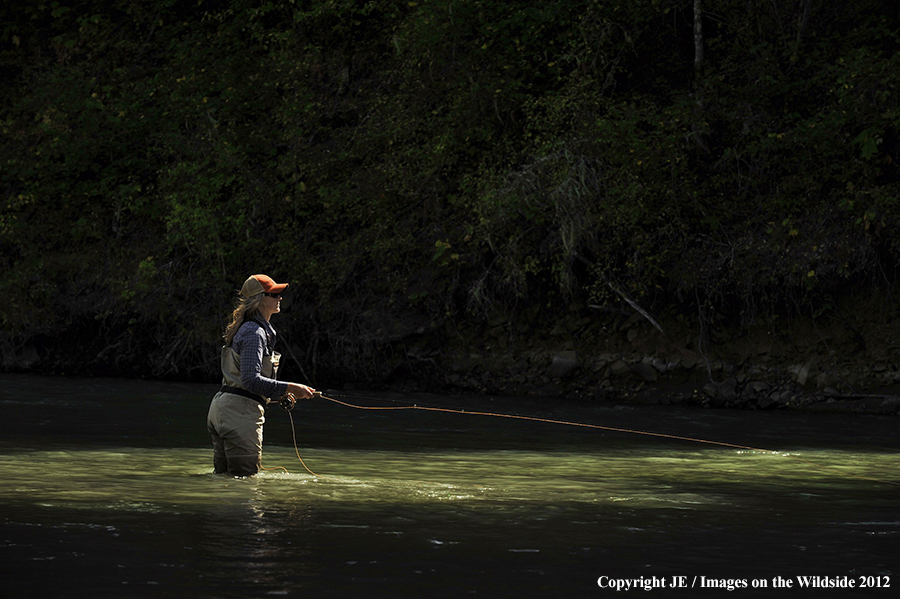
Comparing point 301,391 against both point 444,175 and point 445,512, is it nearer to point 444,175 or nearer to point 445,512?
point 445,512

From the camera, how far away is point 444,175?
71.9ft

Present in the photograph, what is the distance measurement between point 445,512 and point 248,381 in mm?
1826

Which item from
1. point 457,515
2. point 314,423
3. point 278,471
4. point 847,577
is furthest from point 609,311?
point 847,577

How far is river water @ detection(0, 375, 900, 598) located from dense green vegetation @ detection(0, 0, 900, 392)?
545 centimetres

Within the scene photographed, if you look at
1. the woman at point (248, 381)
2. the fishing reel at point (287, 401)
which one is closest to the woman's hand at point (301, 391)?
the woman at point (248, 381)

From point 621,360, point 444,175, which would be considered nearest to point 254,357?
point 621,360

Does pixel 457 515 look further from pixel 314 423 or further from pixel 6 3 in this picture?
pixel 6 3

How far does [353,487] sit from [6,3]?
23444mm

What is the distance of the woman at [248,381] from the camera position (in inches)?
341

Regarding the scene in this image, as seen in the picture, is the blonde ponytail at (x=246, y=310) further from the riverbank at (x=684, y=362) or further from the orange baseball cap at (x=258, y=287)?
the riverbank at (x=684, y=362)

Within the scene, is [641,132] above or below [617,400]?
above

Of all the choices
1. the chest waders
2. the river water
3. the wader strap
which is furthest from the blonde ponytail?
the river water

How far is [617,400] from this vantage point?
736 inches

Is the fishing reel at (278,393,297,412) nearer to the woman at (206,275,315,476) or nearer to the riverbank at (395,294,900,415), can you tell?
the woman at (206,275,315,476)
